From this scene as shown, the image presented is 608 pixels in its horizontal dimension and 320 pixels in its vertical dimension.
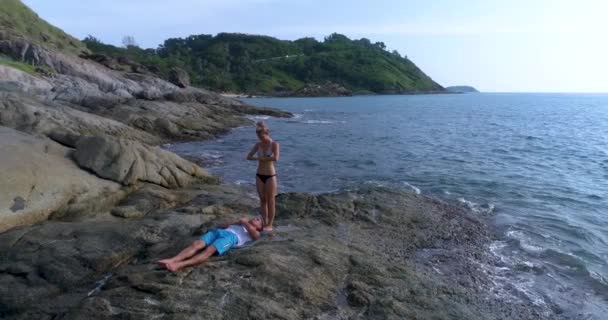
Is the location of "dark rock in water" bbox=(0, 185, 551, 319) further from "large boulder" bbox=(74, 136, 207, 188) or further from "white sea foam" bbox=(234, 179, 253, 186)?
"white sea foam" bbox=(234, 179, 253, 186)

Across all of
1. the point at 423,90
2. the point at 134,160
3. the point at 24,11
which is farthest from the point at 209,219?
the point at 423,90

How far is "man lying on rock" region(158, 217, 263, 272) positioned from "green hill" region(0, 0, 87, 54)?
55488mm

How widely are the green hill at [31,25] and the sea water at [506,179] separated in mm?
34289

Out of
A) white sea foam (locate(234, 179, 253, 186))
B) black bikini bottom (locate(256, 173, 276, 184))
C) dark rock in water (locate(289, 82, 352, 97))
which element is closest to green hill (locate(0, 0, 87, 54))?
white sea foam (locate(234, 179, 253, 186))

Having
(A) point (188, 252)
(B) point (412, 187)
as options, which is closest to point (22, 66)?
(B) point (412, 187)

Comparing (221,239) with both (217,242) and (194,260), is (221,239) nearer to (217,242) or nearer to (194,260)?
(217,242)

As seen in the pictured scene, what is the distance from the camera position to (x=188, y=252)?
794 cm

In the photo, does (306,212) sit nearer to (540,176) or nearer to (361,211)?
(361,211)

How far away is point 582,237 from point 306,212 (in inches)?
325

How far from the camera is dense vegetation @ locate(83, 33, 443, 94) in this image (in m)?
150

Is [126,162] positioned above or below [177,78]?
below

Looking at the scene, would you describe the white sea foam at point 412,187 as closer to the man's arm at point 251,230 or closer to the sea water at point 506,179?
the sea water at point 506,179

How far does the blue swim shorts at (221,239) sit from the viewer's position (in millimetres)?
8352

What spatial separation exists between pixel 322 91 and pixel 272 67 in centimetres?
3046
